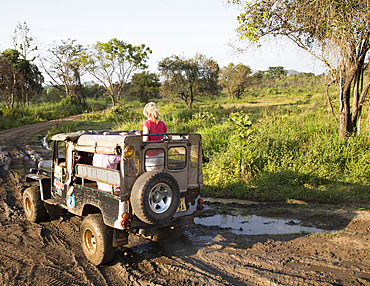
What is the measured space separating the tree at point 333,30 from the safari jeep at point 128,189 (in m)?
6.91

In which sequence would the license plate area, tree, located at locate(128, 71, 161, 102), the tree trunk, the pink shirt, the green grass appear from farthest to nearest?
tree, located at locate(128, 71, 161, 102) < the tree trunk < the green grass < the pink shirt < the license plate area

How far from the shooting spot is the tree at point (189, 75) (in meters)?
26.9

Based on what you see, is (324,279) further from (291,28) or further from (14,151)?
(14,151)

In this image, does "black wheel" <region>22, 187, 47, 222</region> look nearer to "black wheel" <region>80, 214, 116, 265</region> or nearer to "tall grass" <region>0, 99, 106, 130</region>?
"black wheel" <region>80, 214, 116, 265</region>

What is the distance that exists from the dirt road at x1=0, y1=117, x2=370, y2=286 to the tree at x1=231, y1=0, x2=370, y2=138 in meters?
5.30

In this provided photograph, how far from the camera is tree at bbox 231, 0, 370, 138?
8.95 meters

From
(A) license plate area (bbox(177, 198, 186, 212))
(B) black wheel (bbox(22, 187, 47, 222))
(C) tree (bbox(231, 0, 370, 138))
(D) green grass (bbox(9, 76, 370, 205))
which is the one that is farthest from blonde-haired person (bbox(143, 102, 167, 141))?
(C) tree (bbox(231, 0, 370, 138))

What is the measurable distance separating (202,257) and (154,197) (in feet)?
3.99

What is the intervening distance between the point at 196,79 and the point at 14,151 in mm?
17561

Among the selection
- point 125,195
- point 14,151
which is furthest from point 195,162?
point 14,151

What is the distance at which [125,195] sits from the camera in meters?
4.00

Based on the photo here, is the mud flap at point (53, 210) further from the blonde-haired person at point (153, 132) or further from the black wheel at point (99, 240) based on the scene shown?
the blonde-haired person at point (153, 132)

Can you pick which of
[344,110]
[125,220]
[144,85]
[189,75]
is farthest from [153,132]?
[144,85]

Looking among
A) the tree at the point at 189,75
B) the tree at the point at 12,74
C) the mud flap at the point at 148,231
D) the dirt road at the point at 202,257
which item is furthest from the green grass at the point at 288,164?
the tree at the point at 12,74
